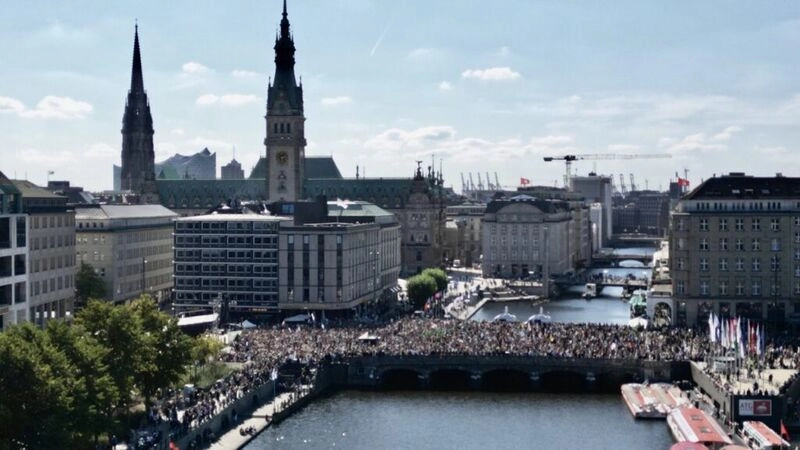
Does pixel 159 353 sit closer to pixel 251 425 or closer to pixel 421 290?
pixel 251 425

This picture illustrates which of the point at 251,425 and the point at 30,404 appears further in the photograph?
A: the point at 251,425

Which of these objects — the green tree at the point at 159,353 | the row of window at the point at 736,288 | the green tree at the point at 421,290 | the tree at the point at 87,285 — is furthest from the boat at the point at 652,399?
the tree at the point at 87,285

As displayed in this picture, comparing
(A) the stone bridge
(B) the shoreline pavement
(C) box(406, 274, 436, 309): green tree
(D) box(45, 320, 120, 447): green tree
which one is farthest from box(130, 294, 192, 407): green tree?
(C) box(406, 274, 436, 309): green tree

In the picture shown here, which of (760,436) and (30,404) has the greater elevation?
(30,404)

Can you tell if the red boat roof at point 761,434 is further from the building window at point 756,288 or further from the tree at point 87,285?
the tree at point 87,285

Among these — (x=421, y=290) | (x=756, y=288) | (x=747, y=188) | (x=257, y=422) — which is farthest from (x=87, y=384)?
(x=421, y=290)
